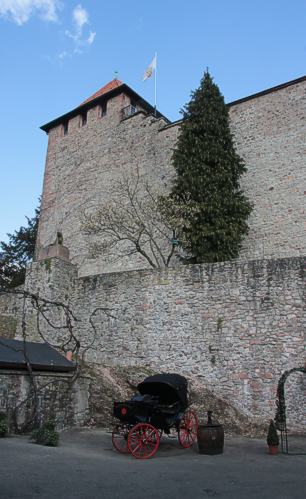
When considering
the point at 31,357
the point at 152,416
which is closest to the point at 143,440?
the point at 152,416

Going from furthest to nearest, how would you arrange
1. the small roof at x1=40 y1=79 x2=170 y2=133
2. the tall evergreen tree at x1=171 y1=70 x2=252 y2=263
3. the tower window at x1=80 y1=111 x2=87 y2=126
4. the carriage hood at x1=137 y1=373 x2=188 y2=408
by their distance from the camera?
1. the tower window at x1=80 y1=111 x2=87 y2=126
2. the small roof at x1=40 y1=79 x2=170 y2=133
3. the tall evergreen tree at x1=171 y1=70 x2=252 y2=263
4. the carriage hood at x1=137 y1=373 x2=188 y2=408

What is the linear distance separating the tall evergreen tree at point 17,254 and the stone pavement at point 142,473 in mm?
19468

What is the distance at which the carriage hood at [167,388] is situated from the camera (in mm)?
8461

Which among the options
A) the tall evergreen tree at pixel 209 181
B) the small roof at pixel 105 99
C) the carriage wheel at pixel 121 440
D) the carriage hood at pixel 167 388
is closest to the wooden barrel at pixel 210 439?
the carriage hood at pixel 167 388

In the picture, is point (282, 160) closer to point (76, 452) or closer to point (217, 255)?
point (217, 255)

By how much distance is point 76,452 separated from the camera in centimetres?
758

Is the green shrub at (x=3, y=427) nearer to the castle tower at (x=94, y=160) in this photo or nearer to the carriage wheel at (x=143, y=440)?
the carriage wheel at (x=143, y=440)

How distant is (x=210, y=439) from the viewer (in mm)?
8047

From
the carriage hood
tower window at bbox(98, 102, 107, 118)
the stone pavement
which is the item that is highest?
tower window at bbox(98, 102, 107, 118)

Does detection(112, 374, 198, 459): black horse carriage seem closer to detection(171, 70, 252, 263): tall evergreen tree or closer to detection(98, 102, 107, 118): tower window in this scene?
detection(171, 70, 252, 263): tall evergreen tree

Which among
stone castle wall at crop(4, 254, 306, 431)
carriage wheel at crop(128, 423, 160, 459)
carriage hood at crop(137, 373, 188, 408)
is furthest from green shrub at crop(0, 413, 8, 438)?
stone castle wall at crop(4, 254, 306, 431)

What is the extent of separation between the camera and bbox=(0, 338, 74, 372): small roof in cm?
973

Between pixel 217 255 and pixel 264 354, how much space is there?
5.85 meters

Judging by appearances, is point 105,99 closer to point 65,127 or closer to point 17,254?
point 65,127
